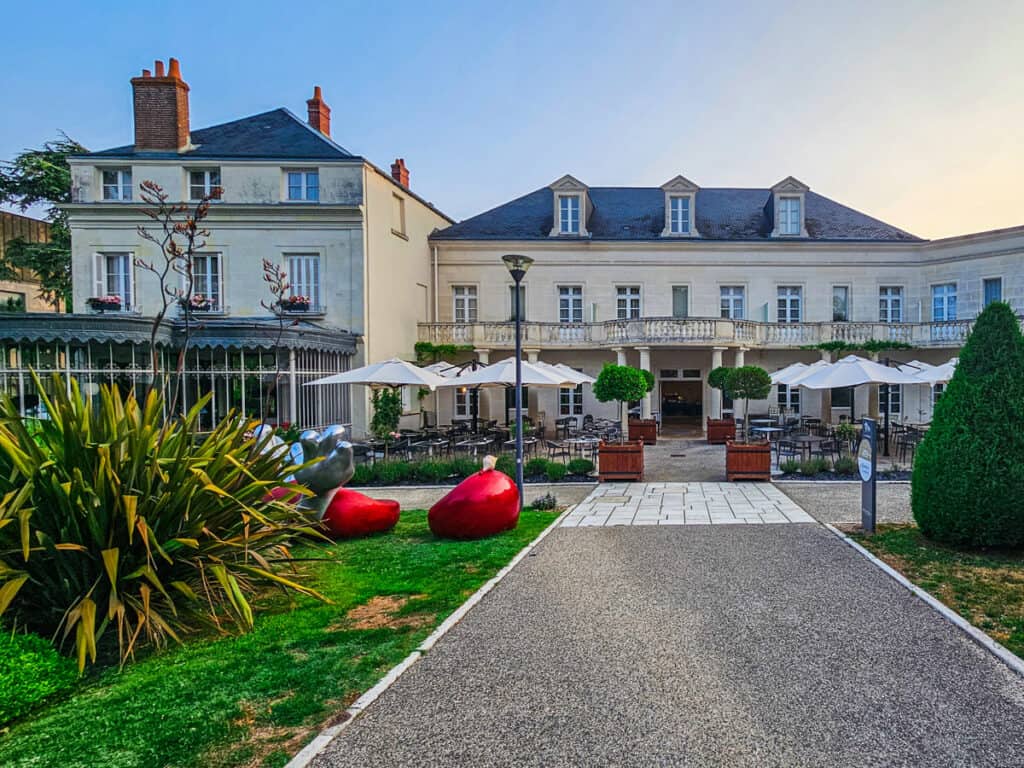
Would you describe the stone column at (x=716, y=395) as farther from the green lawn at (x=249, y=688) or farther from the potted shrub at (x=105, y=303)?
the potted shrub at (x=105, y=303)

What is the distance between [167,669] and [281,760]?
1.59m

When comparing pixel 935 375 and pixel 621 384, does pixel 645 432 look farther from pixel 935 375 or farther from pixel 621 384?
pixel 935 375

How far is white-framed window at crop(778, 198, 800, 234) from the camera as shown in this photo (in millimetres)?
23297

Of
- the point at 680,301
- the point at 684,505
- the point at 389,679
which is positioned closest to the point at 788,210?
the point at 680,301

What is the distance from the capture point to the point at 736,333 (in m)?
21.2

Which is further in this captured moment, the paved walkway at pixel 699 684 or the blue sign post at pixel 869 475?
the blue sign post at pixel 869 475

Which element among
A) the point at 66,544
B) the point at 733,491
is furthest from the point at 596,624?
the point at 733,491

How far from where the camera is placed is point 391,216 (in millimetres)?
20219

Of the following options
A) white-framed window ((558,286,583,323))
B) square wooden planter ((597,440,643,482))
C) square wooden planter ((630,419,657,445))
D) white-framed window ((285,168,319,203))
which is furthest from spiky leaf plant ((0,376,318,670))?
white-framed window ((558,286,583,323))

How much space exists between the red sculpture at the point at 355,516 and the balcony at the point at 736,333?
14354mm

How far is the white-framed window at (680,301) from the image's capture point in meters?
23.5

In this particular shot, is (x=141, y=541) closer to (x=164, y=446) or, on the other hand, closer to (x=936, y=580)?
(x=164, y=446)

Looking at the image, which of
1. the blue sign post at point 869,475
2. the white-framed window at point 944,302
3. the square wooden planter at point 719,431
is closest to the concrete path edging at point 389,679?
the blue sign post at point 869,475

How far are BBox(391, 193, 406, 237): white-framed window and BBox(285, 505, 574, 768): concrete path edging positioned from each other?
54.7ft
